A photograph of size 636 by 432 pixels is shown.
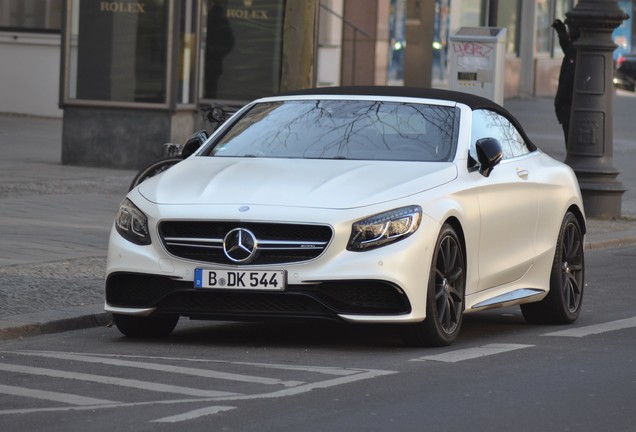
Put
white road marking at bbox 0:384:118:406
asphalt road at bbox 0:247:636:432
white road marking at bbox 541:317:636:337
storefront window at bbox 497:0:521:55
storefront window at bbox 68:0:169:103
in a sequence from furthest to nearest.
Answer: storefront window at bbox 497:0:521:55 < storefront window at bbox 68:0:169:103 < white road marking at bbox 541:317:636:337 < white road marking at bbox 0:384:118:406 < asphalt road at bbox 0:247:636:432

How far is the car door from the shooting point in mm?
9753

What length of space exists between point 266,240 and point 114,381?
1.29 meters

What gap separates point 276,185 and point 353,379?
1423 mm

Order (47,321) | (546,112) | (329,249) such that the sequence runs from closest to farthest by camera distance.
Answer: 1. (329,249)
2. (47,321)
3. (546,112)

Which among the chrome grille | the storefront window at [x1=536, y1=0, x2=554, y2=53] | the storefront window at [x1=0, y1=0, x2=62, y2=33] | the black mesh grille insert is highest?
the storefront window at [x1=536, y1=0, x2=554, y2=53]

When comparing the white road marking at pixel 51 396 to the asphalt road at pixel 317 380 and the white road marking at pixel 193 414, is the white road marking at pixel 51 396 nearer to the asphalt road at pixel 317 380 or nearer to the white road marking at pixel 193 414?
the asphalt road at pixel 317 380

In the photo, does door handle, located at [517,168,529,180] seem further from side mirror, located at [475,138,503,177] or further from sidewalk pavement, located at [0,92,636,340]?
sidewalk pavement, located at [0,92,636,340]

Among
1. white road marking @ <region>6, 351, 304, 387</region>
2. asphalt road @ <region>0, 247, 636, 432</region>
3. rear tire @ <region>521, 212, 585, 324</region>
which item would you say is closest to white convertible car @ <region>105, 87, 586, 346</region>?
rear tire @ <region>521, 212, 585, 324</region>

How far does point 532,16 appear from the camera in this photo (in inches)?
1805

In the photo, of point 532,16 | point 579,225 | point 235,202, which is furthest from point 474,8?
point 235,202

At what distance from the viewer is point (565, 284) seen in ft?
35.6

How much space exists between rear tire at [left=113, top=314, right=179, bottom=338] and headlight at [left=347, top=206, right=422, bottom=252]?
4.42 ft

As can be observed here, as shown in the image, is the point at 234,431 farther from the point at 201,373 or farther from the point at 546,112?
the point at 546,112

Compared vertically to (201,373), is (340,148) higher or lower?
higher
